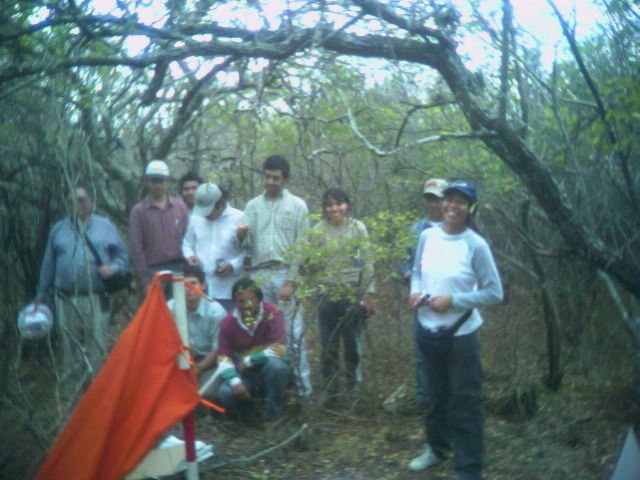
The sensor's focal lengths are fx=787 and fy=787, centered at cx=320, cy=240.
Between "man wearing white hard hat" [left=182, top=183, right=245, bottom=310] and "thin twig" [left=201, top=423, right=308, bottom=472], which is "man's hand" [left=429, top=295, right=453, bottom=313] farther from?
"man wearing white hard hat" [left=182, top=183, right=245, bottom=310]

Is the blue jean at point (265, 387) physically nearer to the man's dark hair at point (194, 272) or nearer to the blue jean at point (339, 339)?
the blue jean at point (339, 339)

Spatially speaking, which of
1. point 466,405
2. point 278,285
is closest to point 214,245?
point 278,285

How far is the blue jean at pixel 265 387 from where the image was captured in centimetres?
576

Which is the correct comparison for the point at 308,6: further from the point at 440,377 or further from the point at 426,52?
the point at 440,377

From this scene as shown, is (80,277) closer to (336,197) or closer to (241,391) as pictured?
(241,391)

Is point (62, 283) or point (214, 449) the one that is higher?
point (62, 283)

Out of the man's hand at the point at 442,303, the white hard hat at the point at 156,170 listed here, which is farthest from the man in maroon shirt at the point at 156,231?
the man's hand at the point at 442,303

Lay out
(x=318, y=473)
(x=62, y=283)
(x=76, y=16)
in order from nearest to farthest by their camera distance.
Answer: (x=76, y=16) → (x=318, y=473) → (x=62, y=283)

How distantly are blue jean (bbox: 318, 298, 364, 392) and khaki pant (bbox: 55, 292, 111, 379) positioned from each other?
5.35ft

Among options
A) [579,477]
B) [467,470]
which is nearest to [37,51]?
[467,470]

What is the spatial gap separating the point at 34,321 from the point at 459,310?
8.75ft

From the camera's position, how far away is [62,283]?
18.6 ft

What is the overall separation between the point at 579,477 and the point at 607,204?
5.83ft

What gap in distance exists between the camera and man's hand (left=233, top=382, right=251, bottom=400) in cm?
579
